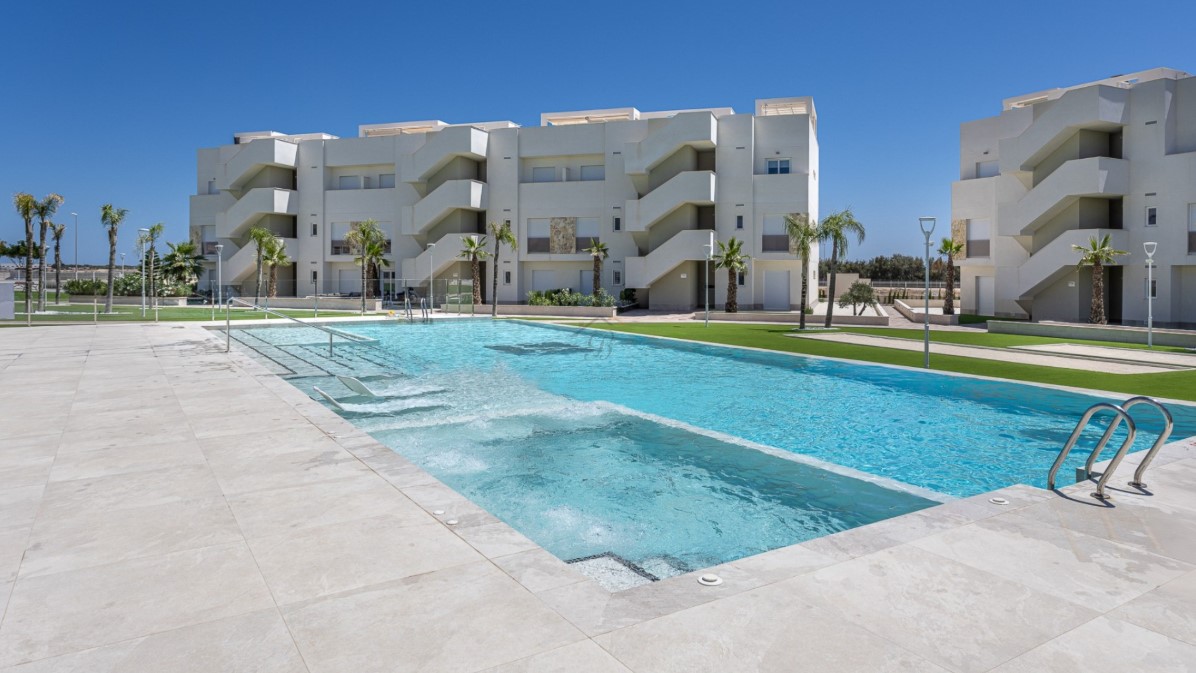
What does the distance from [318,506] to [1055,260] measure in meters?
35.7

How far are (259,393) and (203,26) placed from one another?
127ft

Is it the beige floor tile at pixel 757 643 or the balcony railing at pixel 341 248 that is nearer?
the beige floor tile at pixel 757 643

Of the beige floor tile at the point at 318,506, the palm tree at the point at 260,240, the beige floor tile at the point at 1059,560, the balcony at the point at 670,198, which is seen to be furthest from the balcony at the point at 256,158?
the beige floor tile at the point at 1059,560

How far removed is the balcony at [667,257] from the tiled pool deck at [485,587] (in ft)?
113

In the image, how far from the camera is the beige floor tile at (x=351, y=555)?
3.88 meters

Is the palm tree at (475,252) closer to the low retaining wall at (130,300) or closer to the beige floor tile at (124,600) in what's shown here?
the low retaining wall at (130,300)

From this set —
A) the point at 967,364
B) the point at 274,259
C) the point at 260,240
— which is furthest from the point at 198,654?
the point at 274,259

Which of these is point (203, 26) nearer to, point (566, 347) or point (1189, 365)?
point (566, 347)

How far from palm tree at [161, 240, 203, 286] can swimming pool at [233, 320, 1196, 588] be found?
41.8 m

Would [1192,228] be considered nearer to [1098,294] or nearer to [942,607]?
[1098,294]

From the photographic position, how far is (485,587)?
381 cm

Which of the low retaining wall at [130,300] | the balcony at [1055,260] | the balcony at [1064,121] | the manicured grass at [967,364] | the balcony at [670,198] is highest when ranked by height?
the balcony at [1064,121]

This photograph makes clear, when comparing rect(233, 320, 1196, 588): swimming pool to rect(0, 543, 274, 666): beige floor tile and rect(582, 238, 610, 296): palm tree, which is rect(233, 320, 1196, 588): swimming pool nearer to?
rect(0, 543, 274, 666): beige floor tile

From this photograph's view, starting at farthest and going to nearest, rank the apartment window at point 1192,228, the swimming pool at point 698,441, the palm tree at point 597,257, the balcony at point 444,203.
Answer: the balcony at point 444,203 < the palm tree at point 597,257 < the apartment window at point 1192,228 < the swimming pool at point 698,441
